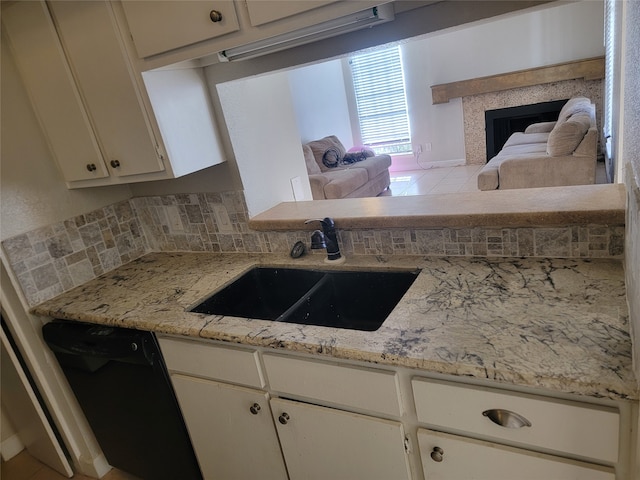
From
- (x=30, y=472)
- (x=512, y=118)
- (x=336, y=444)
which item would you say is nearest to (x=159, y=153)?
(x=336, y=444)

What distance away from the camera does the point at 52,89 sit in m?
1.60

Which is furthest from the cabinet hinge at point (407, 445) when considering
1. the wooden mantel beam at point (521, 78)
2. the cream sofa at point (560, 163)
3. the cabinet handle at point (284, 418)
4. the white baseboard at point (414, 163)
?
the white baseboard at point (414, 163)

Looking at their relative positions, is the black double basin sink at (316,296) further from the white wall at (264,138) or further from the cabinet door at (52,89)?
the cabinet door at (52,89)

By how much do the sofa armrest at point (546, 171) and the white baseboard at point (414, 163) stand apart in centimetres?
297

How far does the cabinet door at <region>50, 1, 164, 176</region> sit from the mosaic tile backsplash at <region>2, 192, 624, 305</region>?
0.38 metres

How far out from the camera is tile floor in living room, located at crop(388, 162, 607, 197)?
5551mm

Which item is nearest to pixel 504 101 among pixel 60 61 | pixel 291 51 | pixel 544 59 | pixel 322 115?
pixel 544 59

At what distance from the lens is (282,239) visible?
1791 mm

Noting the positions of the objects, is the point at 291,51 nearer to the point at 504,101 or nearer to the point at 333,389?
the point at 333,389

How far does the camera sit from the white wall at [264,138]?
1760 mm

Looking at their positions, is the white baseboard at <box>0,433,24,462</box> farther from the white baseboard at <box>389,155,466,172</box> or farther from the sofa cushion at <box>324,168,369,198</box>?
the white baseboard at <box>389,155,466,172</box>

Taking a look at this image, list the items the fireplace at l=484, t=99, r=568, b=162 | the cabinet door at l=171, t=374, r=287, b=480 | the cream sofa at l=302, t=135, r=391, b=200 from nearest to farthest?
the cabinet door at l=171, t=374, r=287, b=480
the cream sofa at l=302, t=135, r=391, b=200
the fireplace at l=484, t=99, r=568, b=162

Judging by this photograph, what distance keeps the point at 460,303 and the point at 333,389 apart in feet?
1.36

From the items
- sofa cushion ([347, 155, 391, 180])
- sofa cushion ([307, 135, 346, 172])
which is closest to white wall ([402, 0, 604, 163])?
sofa cushion ([347, 155, 391, 180])
